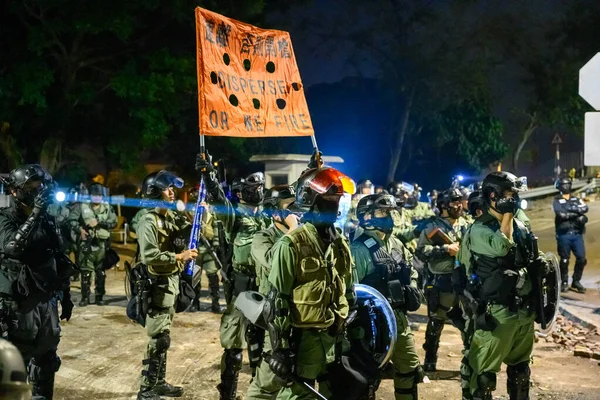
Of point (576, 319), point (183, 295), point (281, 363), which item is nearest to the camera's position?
point (281, 363)

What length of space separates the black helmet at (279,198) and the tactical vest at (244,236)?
40 cm

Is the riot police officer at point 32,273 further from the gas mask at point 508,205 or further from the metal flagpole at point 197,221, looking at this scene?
the gas mask at point 508,205

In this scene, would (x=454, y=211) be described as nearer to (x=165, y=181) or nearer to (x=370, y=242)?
(x=370, y=242)

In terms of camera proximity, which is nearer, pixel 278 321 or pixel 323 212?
pixel 278 321

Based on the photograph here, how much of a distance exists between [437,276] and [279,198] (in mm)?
3019

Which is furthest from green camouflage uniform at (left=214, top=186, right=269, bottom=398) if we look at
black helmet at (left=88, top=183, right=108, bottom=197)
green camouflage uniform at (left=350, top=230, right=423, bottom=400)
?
black helmet at (left=88, top=183, right=108, bottom=197)

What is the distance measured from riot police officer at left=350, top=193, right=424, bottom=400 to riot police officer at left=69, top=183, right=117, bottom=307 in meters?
7.42

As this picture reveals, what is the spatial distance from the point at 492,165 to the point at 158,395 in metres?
30.0

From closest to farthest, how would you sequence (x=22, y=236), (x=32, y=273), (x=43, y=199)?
(x=22, y=236), (x=43, y=199), (x=32, y=273)

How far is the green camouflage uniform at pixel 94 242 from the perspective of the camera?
12.6 meters

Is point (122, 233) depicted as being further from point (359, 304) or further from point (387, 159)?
point (359, 304)

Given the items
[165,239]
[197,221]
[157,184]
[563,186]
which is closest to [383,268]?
[197,221]

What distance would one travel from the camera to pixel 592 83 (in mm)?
7609

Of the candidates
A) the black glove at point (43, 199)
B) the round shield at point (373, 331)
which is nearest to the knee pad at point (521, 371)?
the round shield at point (373, 331)
